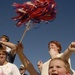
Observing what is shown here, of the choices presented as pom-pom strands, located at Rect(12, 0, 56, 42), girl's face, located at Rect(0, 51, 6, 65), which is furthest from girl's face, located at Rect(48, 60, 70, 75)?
girl's face, located at Rect(0, 51, 6, 65)

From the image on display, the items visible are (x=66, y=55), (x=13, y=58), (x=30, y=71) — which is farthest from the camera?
(x=13, y=58)

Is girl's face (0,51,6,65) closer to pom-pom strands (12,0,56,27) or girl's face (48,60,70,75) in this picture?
pom-pom strands (12,0,56,27)

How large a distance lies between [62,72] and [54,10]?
2.05 meters

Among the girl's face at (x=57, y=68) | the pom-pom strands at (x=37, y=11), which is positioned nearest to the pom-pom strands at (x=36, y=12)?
the pom-pom strands at (x=37, y=11)

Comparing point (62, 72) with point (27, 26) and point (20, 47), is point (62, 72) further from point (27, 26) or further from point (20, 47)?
point (27, 26)

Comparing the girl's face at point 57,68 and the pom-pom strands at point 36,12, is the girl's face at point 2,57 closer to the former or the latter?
the pom-pom strands at point 36,12

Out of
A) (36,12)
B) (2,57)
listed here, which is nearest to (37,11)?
(36,12)

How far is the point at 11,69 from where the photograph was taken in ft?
18.9

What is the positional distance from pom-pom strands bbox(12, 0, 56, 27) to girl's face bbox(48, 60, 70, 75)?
5.76 feet

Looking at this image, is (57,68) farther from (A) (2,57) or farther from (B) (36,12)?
(A) (2,57)

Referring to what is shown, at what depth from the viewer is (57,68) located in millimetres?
3027

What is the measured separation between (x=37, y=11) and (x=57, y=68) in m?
1.94

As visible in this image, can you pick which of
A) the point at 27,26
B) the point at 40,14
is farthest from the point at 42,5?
the point at 27,26

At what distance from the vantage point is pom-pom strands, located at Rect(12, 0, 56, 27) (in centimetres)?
477
